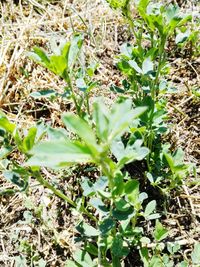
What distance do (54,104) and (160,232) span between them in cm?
95

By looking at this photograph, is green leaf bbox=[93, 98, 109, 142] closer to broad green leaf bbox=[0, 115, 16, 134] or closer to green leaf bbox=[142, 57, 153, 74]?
broad green leaf bbox=[0, 115, 16, 134]

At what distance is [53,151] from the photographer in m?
0.88

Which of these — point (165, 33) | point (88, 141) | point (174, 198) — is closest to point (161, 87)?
point (165, 33)

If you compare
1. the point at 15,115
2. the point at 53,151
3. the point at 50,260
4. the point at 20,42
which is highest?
the point at 20,42

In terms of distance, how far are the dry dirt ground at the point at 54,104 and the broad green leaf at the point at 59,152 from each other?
0.72m

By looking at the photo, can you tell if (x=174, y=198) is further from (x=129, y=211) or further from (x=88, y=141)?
(x=88, y=141)

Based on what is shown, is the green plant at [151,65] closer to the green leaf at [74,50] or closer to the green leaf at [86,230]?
the green leaf at [74,50]

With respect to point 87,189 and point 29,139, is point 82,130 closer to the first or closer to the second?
point 29,139

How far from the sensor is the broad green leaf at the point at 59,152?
88cm

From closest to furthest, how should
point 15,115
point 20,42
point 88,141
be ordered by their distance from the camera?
point 88,141, point 15,115, point 20,42

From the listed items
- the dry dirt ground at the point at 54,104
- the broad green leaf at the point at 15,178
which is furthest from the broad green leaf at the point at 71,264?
the broad green leaf at the point at 15,178

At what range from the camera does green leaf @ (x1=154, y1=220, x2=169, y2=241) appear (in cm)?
159

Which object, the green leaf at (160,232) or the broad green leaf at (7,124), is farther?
the green leaf at (160,232)

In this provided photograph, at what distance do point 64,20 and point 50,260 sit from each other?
1537mm
